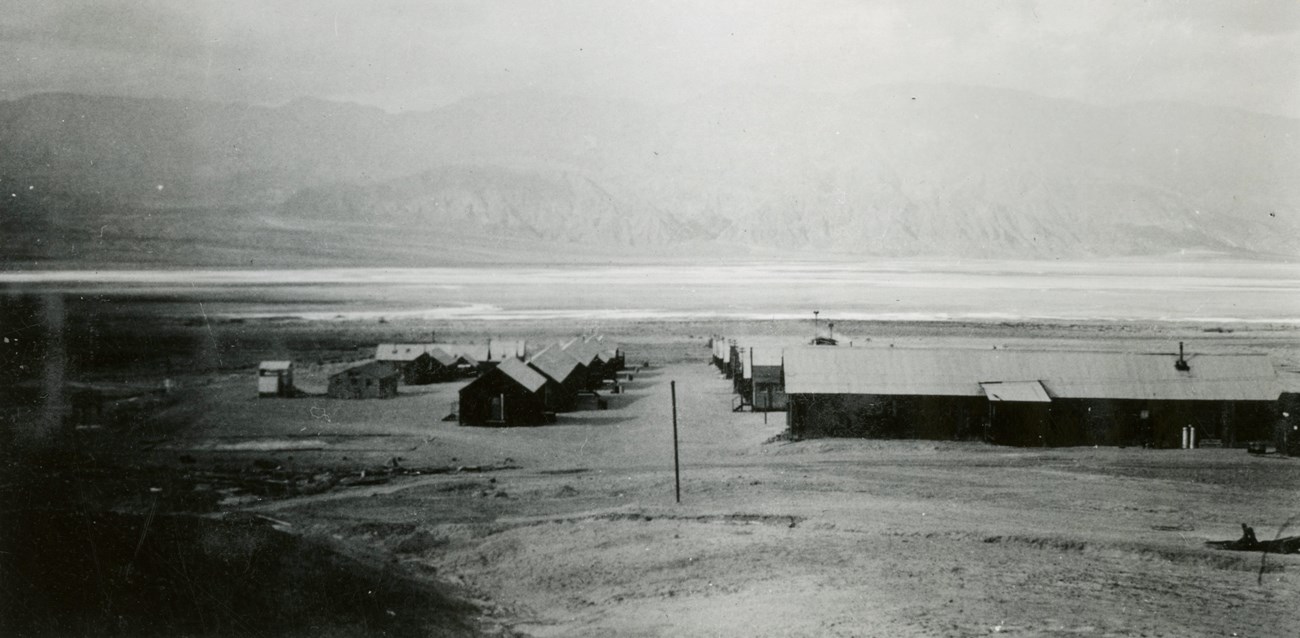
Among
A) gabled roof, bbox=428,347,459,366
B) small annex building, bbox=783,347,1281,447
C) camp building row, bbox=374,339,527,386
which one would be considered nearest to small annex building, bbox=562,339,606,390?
camp building row, bbox=374,339,527,386

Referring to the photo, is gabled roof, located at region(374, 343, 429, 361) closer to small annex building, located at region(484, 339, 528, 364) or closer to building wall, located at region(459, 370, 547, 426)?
small annex building, located at region(484, 339, 528, 364)

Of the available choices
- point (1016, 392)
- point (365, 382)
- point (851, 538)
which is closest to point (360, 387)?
point (365, 382)

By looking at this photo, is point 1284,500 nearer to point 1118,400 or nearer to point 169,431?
point 1118,400

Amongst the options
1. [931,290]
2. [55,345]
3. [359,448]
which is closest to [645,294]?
[359,448]

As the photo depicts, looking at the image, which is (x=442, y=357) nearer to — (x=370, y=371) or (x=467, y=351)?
(x=467, y=351)

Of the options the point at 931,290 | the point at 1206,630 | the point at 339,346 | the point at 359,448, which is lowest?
the point at 1206,630

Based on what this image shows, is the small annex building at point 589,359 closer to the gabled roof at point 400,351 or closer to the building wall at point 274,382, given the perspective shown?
the gabled roof at point 400,351
